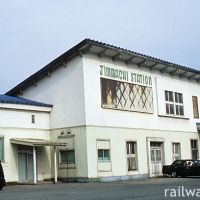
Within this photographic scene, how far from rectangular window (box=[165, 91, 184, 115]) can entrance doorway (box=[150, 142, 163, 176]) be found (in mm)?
2990

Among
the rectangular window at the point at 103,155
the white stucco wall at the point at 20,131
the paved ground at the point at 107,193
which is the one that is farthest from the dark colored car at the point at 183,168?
the white stucco wall at the point at 20,131

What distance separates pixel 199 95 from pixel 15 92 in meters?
16.6

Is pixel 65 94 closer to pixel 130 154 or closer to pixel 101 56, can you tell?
pixel 101 56

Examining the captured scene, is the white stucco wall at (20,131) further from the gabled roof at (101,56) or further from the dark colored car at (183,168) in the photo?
the dark colored car at (183,168)

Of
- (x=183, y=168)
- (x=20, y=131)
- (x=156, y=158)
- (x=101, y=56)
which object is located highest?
(x=101, y=56)

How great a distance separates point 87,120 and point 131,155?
485cm

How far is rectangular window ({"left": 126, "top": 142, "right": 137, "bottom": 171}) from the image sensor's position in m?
27.0

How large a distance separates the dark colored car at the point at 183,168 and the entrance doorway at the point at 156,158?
803 millimetres

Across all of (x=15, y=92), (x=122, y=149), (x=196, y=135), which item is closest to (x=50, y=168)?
(x=122, y=149)

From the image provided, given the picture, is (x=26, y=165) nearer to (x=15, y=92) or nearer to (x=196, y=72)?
(x=15, y=92)

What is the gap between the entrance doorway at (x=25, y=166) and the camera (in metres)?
24.5

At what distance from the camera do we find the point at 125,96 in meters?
27.2

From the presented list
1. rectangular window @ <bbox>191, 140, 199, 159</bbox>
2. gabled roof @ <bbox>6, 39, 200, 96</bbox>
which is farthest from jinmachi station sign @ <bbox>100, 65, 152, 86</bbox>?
rectangular window @ <bbox>191, 140, 199, 159</bbox>

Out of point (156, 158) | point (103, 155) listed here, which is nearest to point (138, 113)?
point (156, 158)
